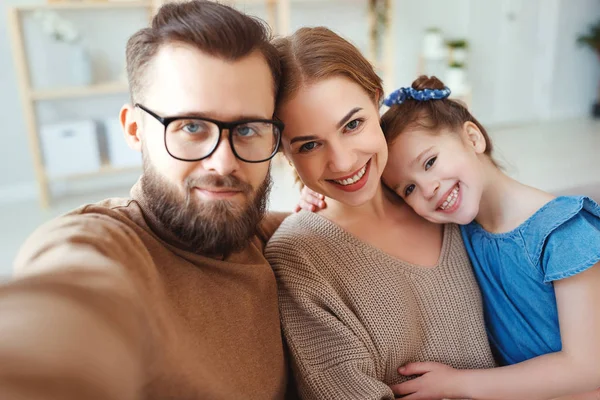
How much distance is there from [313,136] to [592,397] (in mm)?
818

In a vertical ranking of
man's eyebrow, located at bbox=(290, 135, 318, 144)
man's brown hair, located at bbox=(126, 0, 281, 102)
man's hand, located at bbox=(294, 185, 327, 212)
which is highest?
man's brown hair, located at bbox=(126, 0, 281, 102)

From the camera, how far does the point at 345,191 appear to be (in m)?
1.23

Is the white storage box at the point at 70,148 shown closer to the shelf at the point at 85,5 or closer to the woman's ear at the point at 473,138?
the shelf at the point at 85,5

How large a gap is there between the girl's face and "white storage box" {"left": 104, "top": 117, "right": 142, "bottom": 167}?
129 inches

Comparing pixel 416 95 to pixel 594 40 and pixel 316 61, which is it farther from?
pixel 594 40

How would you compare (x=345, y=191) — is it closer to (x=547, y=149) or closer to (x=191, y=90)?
(x=191, y=90)

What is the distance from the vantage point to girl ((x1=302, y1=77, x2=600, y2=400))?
3.80ft

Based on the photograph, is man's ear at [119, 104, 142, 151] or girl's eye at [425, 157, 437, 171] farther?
girl's eye at [425, 157, 437, 171]

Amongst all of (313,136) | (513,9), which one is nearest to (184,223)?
(313,136)

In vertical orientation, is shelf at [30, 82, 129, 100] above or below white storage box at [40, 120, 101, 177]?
above

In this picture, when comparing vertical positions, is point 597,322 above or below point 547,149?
above

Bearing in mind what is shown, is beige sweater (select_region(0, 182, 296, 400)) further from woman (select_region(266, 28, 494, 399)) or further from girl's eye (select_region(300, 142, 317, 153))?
girl's eye (select_region(300, 142, 317, 153))

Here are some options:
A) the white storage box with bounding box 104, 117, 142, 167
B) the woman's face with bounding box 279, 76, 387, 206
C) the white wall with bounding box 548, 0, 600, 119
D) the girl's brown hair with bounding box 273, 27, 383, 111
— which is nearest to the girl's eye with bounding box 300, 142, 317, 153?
the woman's face with bounding box 279, 76, 387, 206

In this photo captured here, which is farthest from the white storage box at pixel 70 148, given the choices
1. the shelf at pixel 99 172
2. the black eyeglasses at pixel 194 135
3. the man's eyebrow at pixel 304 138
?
the black eyeglasses at pixel 194 135
